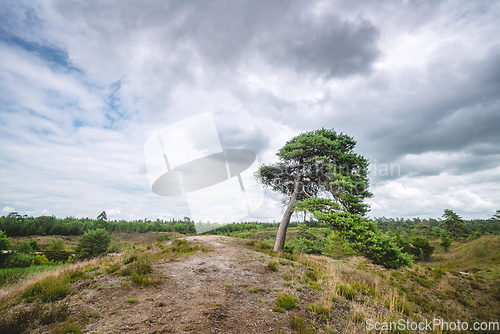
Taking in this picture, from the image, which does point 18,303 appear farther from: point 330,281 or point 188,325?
point 330,281

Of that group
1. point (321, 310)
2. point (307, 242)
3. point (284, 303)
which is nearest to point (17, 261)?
point (307, 242)

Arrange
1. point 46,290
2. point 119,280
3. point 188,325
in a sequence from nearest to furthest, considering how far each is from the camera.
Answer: point 188,325 → point 46,290 → point 119,280

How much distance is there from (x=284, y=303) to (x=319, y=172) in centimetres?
1001

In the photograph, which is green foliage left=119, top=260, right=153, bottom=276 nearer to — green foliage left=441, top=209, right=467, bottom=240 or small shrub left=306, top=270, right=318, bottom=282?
small shrub left=306, top=270, right=318, bottom=282

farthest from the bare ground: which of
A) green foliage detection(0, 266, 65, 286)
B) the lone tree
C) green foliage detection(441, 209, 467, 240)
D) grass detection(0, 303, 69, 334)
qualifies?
green foliage detection(441, 209, 467, 240)

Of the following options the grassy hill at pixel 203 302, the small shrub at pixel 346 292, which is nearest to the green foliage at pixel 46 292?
the grassy hill at pixel 203 302

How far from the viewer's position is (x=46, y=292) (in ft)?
18.9

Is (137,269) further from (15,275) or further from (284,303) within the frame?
(15,275)

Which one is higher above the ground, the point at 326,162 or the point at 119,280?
the point at 326,162

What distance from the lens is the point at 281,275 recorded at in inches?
335

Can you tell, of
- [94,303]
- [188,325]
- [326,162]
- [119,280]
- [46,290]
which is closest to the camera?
[188,325]

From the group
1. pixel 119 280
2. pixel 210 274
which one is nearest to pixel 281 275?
pixel 210 274

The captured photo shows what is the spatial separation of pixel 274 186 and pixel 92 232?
36306 millimetres

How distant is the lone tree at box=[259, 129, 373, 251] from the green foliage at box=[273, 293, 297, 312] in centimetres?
618
